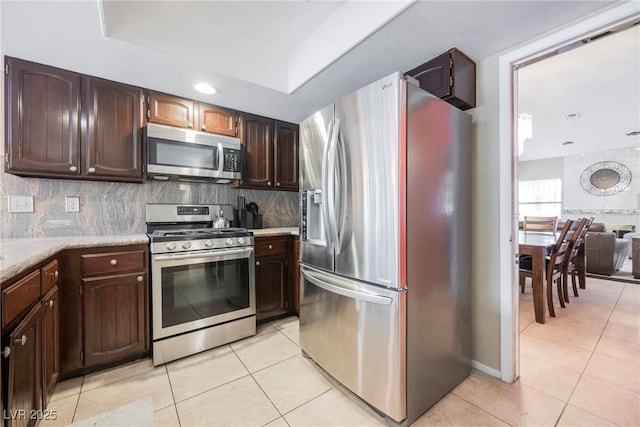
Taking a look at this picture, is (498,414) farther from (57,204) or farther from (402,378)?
(57,204)

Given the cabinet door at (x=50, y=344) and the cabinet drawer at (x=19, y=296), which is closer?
the cabinet drawer at (x=19, y=296)

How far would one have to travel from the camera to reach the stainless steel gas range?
6.31ft

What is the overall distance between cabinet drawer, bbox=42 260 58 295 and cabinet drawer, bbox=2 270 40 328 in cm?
9

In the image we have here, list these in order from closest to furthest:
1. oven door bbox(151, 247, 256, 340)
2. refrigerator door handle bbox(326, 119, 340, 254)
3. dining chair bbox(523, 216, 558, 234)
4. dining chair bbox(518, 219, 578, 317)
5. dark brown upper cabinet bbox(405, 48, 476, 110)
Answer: refrigerator door handle bbox(326, 119, 340, 254) < dark brown upper cabinet bbox(405, 48, 476, 110) < oven door bbox(151, 247, 256, 340) < dining chair bbox(518, 219, 578, 317) < dining chair bbox(523, 216, 558, 234)

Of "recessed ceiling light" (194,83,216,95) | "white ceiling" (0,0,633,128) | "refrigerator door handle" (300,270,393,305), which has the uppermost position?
"white ceiling" (0,0,633,128)

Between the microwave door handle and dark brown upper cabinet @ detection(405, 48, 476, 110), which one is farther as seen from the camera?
the microwave door handle

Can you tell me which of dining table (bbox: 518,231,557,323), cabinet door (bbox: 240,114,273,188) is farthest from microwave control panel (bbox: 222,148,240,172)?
dining table (bbox: 518,231,557,323)

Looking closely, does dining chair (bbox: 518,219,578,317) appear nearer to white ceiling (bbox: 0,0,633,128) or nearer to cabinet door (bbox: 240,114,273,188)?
white ceiling (bbox: 0,0,633,128)

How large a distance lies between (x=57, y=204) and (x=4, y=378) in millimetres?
1587

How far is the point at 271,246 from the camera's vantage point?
8.42 feet

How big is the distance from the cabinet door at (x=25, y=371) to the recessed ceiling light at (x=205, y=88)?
1787 mm

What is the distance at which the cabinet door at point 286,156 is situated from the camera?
3010mm

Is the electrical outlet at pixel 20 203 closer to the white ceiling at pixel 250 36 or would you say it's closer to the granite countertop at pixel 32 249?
the granite countertop at pixel 32 249

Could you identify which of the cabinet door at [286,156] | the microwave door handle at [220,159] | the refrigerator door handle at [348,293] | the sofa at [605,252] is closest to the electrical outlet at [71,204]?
the microwave door handle at [220,159]
